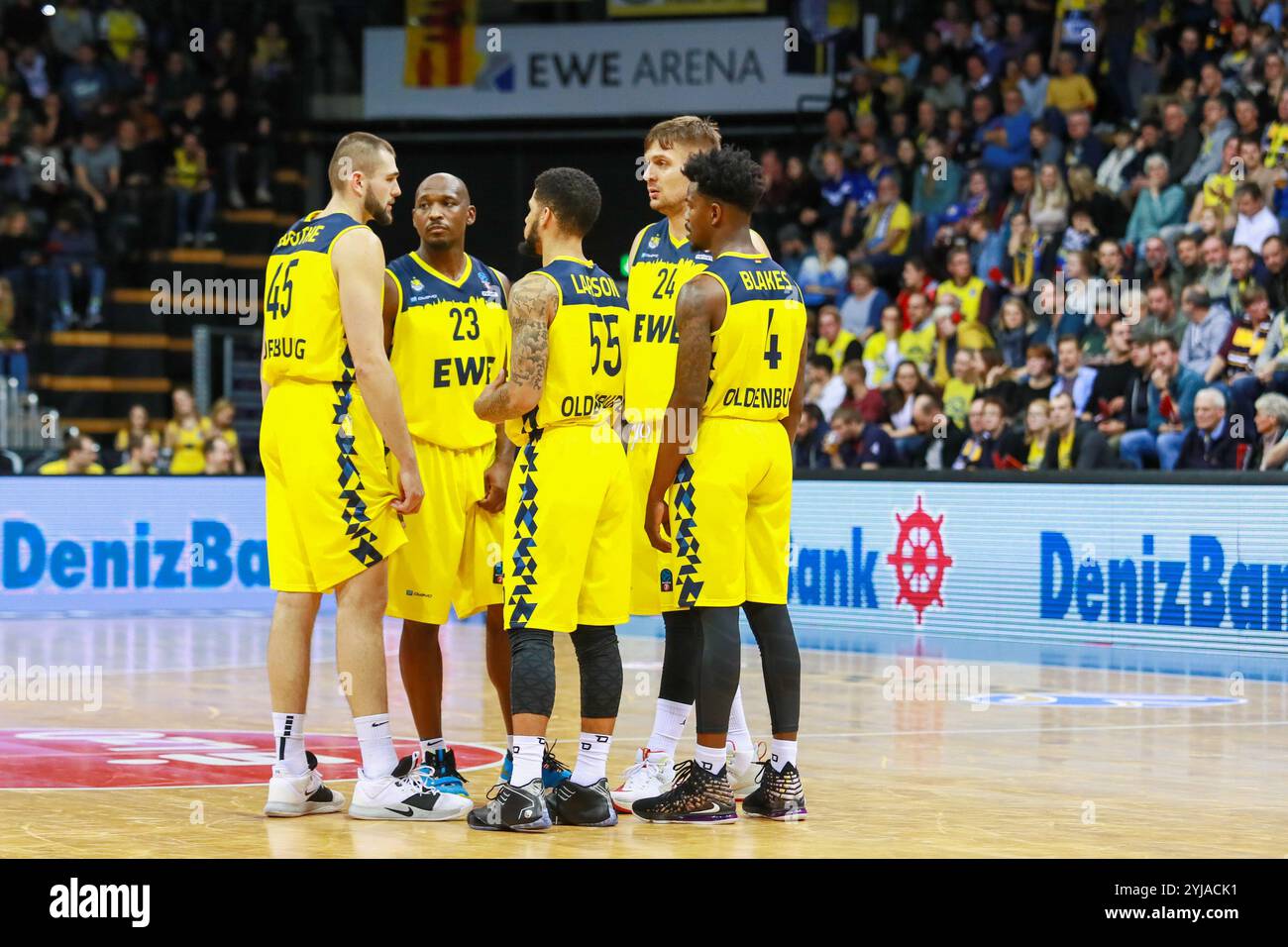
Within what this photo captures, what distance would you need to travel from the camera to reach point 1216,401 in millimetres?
14625

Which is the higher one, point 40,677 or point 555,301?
point 555,301

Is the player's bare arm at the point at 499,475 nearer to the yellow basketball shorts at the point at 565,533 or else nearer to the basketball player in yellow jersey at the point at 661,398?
the yellow basketball shorts at the point at 565,533

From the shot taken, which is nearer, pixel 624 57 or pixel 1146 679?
pixel 1146 679

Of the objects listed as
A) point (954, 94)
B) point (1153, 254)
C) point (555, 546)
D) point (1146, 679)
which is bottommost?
point (1146, 679)

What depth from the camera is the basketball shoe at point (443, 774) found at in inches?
294

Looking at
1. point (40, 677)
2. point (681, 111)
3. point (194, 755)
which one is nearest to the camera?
point (194, 755)

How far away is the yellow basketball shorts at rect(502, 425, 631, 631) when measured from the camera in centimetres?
695

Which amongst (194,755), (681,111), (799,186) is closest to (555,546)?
(194,755)

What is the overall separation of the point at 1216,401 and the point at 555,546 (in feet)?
29.5

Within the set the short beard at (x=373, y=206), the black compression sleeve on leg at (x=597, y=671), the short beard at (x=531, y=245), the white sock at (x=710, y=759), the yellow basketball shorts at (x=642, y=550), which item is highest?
the short beard at (x=373, y=206)

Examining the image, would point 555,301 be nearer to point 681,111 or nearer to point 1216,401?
point 1216,401

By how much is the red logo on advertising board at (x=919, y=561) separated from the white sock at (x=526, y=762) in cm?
890

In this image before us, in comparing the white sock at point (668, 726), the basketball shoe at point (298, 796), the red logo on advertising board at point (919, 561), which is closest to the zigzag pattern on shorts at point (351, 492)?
the basketball shoe at point (298, 796)

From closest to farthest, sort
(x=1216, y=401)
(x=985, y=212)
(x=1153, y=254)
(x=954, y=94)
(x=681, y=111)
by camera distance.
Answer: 1. (x=1216, y=401)
2. (x=1153, y=254)
3. (x=985, y=212)
4. (x=954, y=94)
5. (x=681, y=111)
